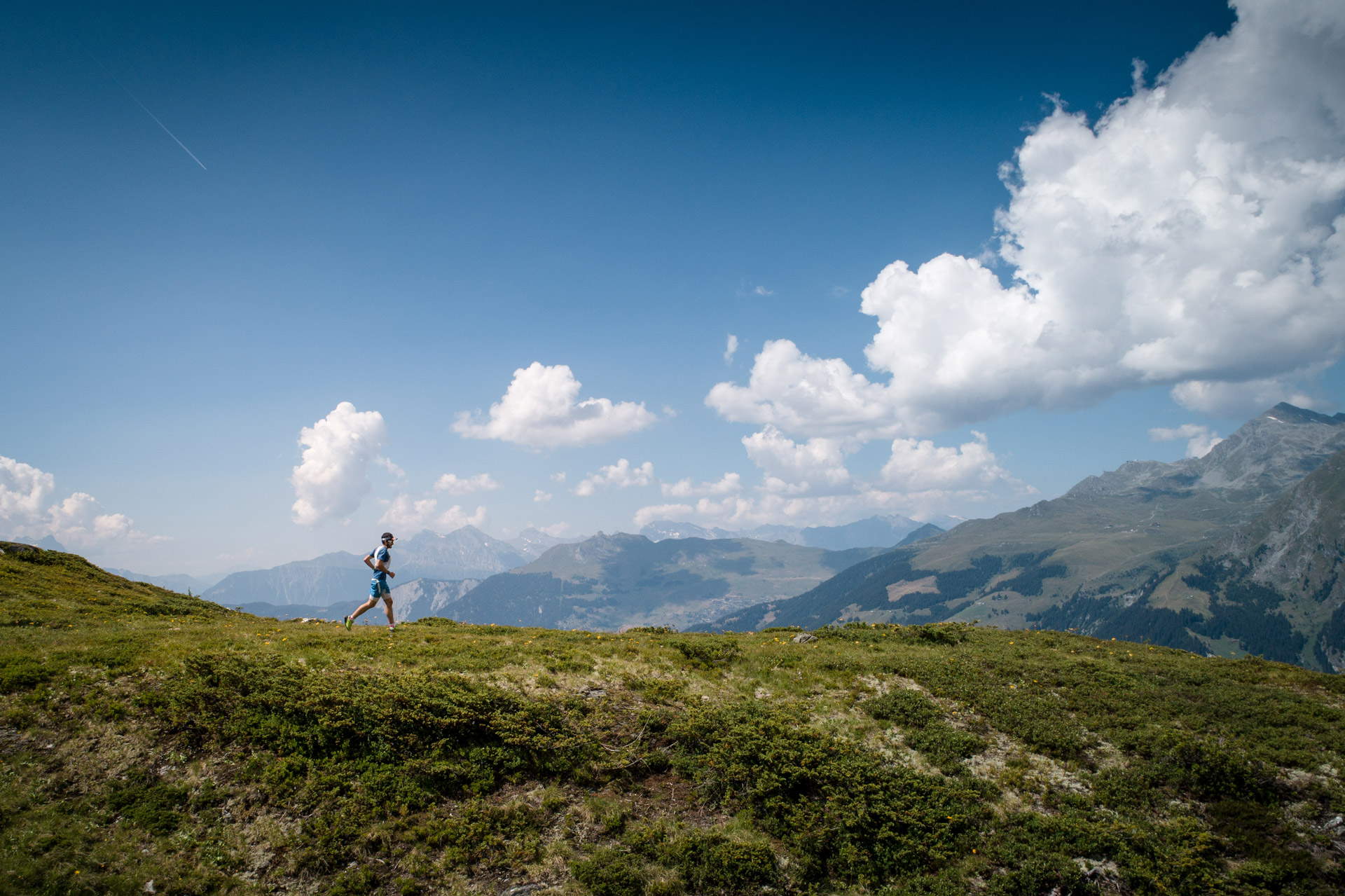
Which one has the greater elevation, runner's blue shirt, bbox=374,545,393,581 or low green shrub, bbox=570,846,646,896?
runner's blue shirt, bbox=374,545,393,581

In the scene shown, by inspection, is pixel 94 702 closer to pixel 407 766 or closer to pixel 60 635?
pixel 60 635

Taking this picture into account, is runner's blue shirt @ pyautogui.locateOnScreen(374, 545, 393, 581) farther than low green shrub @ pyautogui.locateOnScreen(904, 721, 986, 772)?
Yes

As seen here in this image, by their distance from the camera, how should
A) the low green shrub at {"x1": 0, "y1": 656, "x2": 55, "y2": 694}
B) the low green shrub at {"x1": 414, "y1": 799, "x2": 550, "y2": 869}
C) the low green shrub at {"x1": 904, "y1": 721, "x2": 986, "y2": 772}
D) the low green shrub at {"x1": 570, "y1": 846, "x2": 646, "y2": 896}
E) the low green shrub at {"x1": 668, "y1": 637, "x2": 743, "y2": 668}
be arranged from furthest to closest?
the low green shrub at {"x1": 668, "y1": 637, "x2": 743, "y2": 668} → the low green shrub at {"x1": 904, "y1": 721, "x2": 986, "y2": 772} → the low green shrub at {"x1": 0, "y1": 656, "x2": 55, "y2": 694} → the low green shrub at {"x1": 414, "y1": 799, "x2": 550, "y2": 869} → the low green shrub at {"x1": 570, "y1": 846, "x2": 646, "y2": 896}

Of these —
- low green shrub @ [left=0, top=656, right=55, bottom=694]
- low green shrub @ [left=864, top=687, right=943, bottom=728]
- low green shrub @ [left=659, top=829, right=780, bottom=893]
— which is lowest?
low green shrub @ [left=659, top=829, right=780, bottom=893]

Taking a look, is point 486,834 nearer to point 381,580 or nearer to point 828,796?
point 828,796

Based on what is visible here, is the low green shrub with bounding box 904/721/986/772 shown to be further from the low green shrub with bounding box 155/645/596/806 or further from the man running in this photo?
the man running

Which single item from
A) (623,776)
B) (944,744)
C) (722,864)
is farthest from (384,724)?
(944,744)

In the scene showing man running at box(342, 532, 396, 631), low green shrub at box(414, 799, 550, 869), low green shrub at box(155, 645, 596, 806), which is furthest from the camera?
man running at box(342, 532, 396, 631)

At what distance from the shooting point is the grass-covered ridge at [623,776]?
12773 millimetres

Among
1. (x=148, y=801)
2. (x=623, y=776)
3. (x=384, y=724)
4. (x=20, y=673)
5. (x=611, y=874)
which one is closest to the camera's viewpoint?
(x=611, y=874)

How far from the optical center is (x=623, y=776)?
53.5ft

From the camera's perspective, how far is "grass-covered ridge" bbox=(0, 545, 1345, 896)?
12.8 meters

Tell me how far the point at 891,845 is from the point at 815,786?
228 cm

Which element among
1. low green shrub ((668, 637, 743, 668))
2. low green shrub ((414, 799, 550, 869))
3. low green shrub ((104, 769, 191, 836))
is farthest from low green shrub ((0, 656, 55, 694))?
low green shrub ((668, 637, 743, 668))
